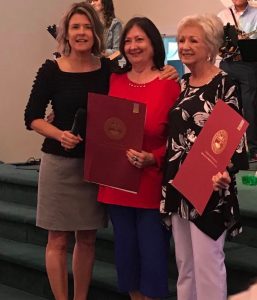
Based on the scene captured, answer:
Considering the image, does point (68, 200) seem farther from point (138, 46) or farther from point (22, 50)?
point (22, 50)

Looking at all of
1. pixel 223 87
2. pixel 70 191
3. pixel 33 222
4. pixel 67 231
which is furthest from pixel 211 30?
pixel 33 222

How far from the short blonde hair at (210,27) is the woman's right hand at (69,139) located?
1.91ft

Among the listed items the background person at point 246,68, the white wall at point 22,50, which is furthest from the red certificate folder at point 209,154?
the white wall at point 22,50

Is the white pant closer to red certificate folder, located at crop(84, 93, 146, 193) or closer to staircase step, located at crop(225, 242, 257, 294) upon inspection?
red certificate folder, located at crop(84, 93, 146, 193)

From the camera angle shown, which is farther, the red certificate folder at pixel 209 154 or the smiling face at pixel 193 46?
the smiling face at pixel 193 46

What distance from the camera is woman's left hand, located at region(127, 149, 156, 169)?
2.22m

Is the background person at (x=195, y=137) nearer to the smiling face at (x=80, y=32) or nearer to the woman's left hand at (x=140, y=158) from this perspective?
the woman's left hand at (x=140, y=158)

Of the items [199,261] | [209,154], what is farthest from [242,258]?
[209,154]

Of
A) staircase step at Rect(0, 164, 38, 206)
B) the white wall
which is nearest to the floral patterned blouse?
staircase step at Rect(0, 164, 38, 206)

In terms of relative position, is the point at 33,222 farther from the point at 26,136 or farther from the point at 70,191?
the point at 26,136

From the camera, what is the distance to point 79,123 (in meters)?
2.34

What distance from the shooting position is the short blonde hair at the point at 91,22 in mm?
2424

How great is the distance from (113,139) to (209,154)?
43 centimetres

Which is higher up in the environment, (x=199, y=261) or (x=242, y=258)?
(x=199, y=261)
